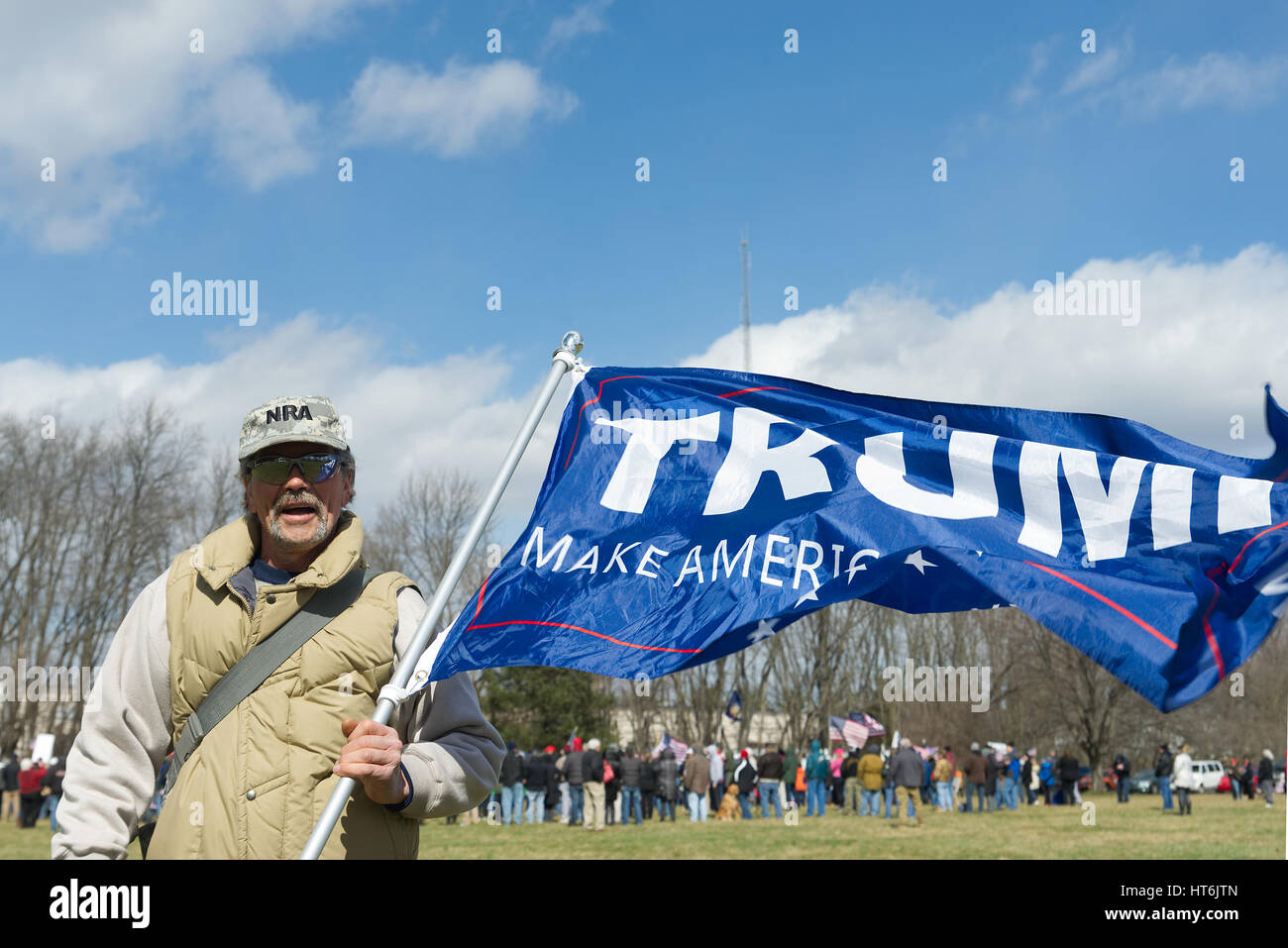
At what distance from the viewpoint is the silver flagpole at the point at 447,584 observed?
9.64ft

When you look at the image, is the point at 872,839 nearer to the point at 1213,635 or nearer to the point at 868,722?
the point at 868,722

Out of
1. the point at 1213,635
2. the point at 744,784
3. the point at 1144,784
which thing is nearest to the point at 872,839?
the point at 744,784

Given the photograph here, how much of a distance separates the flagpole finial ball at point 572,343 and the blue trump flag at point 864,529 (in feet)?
1.23

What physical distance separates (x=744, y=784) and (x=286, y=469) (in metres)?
24.8

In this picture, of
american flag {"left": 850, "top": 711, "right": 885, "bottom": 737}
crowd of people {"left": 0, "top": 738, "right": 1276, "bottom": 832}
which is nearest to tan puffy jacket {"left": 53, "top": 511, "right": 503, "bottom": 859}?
crowd of people {"left": 0, "top": 738, "right": 1276, "bottom": 832}

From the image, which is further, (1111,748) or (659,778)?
(1111,748)

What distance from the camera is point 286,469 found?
3.36 m

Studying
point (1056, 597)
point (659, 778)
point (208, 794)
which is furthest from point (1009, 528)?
point (659, 778)

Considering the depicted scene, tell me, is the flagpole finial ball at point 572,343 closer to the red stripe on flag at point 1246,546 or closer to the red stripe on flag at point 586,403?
the red stripe on flag at point 586,403

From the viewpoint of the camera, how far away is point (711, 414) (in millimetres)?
5066

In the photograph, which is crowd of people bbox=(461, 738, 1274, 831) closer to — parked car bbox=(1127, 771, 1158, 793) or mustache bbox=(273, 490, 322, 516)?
parked car bbox=(1127, 771, 1158, 793)
